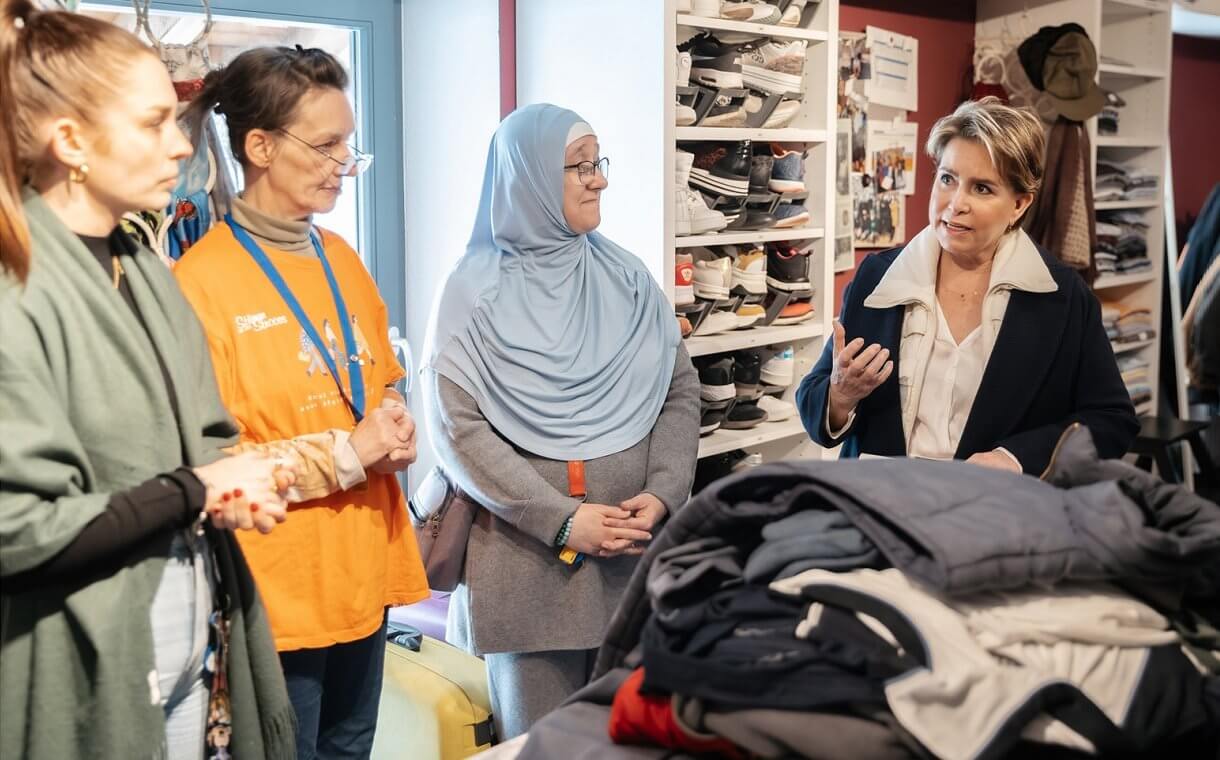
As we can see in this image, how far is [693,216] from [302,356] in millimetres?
1387

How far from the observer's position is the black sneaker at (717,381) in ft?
10.2

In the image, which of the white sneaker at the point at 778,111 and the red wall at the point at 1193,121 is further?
the red wall at the point at 1193,121

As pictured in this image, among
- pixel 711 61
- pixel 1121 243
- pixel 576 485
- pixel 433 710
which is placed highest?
pixel 711 61

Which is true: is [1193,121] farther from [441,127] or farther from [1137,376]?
[441,127]

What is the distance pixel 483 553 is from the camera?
2.32m

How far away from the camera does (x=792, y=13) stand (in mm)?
3199

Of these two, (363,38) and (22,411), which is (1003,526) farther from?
(363,38)

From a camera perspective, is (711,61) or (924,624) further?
(711,61)

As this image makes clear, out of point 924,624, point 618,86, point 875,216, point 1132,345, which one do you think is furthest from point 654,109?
point 1132,345

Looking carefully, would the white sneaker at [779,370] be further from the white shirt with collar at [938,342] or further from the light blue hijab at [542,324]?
the white shirt with collar at [938,342]

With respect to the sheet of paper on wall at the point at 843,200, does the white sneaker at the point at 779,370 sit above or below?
below

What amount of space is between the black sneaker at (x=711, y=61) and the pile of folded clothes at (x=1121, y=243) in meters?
2.28

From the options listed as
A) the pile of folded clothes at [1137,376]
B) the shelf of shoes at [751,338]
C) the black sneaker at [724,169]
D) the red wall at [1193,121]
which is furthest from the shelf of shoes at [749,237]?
the red wall at [1193,121]

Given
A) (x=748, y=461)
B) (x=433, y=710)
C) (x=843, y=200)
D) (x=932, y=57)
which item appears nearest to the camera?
(x=433, y=710)
